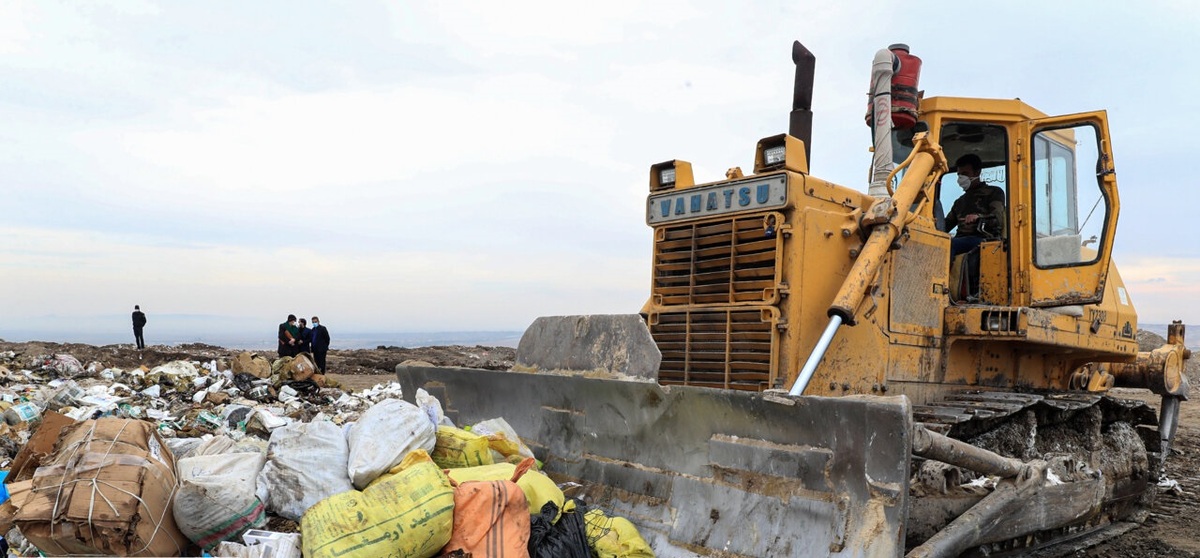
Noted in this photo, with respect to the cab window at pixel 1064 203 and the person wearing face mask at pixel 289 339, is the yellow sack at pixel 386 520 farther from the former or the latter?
the person wearing face mask at pixel 289 339

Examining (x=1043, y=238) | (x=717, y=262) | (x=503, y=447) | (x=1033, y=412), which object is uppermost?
(x=1043, y=238)

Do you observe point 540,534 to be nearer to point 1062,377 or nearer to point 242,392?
point 1062,377

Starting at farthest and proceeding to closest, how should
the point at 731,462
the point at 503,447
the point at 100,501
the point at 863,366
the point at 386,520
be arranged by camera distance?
the point at 863,366 → the point at 503,447 → the point at 731,462 → the point at 386,520 → the point at 100,501

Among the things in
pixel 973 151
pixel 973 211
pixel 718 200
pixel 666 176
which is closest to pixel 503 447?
pixel 718 200

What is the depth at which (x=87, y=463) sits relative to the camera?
3.89 metres

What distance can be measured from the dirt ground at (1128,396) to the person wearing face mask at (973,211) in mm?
2162

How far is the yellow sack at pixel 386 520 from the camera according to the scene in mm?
3867

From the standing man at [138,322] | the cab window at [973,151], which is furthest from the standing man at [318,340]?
the cab window at [973,151]

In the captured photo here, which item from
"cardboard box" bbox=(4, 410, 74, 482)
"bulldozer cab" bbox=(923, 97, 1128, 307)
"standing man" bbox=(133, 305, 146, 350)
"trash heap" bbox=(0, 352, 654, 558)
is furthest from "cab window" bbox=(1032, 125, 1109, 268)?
"standing man" bbox=(133, 305, 146, 350)

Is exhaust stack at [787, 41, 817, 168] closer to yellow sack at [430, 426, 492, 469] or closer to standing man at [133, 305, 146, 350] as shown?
yellow sack at [430, 426, 492, 469]

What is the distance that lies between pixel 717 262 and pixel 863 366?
1.03 metres

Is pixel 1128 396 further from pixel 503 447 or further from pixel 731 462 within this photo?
pixel 503 447

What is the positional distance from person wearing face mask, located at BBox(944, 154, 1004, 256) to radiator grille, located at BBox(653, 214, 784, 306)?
2042 millimetres

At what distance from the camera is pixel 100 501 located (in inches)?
148
